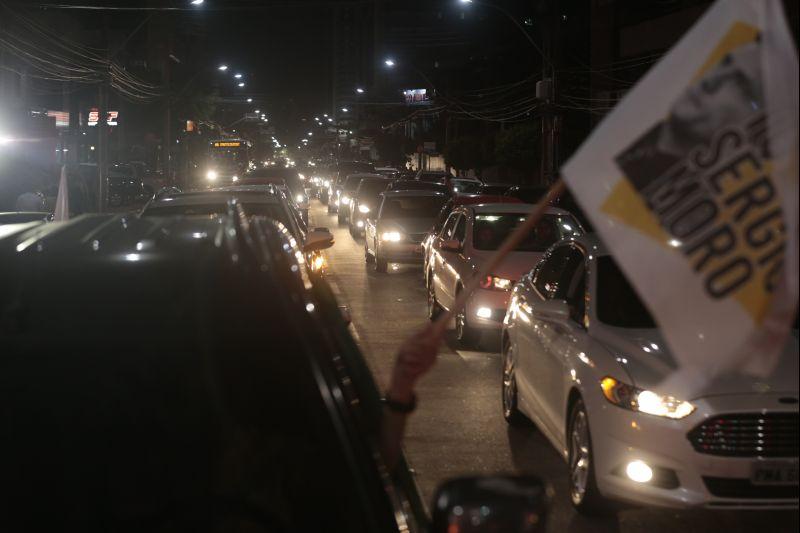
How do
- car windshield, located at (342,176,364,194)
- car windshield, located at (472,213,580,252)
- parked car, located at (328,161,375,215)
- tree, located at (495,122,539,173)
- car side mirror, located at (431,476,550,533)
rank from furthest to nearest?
tree, located at (495,122,539,173) → parked car, located at (328,161,375,215) → car windshield, located at (342,176,364,194) → car windshield, located at (472,213,580,252) → car side mirror, located at (431,476,550,533)

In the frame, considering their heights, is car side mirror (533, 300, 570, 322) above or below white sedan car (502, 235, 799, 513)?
above

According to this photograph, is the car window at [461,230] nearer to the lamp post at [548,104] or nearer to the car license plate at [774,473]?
the car license plate at [774,473]

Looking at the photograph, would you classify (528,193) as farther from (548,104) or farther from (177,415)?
(177,415)

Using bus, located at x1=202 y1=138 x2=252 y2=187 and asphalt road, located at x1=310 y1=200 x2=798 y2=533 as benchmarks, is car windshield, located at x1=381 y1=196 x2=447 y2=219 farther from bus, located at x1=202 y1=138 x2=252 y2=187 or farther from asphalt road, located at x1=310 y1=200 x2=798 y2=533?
bus, located at x1=202 y1=138 x2=252 y2=187

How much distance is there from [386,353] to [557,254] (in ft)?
15.0

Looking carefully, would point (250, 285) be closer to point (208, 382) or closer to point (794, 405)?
point (208, 382)

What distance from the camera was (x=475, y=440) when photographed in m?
9.12

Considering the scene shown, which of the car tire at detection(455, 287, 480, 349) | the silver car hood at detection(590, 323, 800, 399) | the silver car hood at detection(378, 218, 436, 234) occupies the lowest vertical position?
the car tire at detection(455, 287, 480, 349)

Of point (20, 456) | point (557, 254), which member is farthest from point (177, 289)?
point (557, 254)

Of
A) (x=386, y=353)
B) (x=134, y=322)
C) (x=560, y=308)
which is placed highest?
(x=134, y=322)

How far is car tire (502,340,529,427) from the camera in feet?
30.5

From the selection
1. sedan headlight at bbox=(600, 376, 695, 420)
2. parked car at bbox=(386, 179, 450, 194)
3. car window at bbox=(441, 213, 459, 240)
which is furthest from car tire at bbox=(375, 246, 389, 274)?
sedan headlight at bbox=(600, 376, 695, 420)

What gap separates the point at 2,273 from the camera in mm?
3451

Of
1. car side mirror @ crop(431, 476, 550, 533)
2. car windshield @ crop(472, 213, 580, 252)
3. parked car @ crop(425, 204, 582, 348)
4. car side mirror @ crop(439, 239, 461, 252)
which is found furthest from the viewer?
car windshield @ crop(472, 213, 580, 252)
